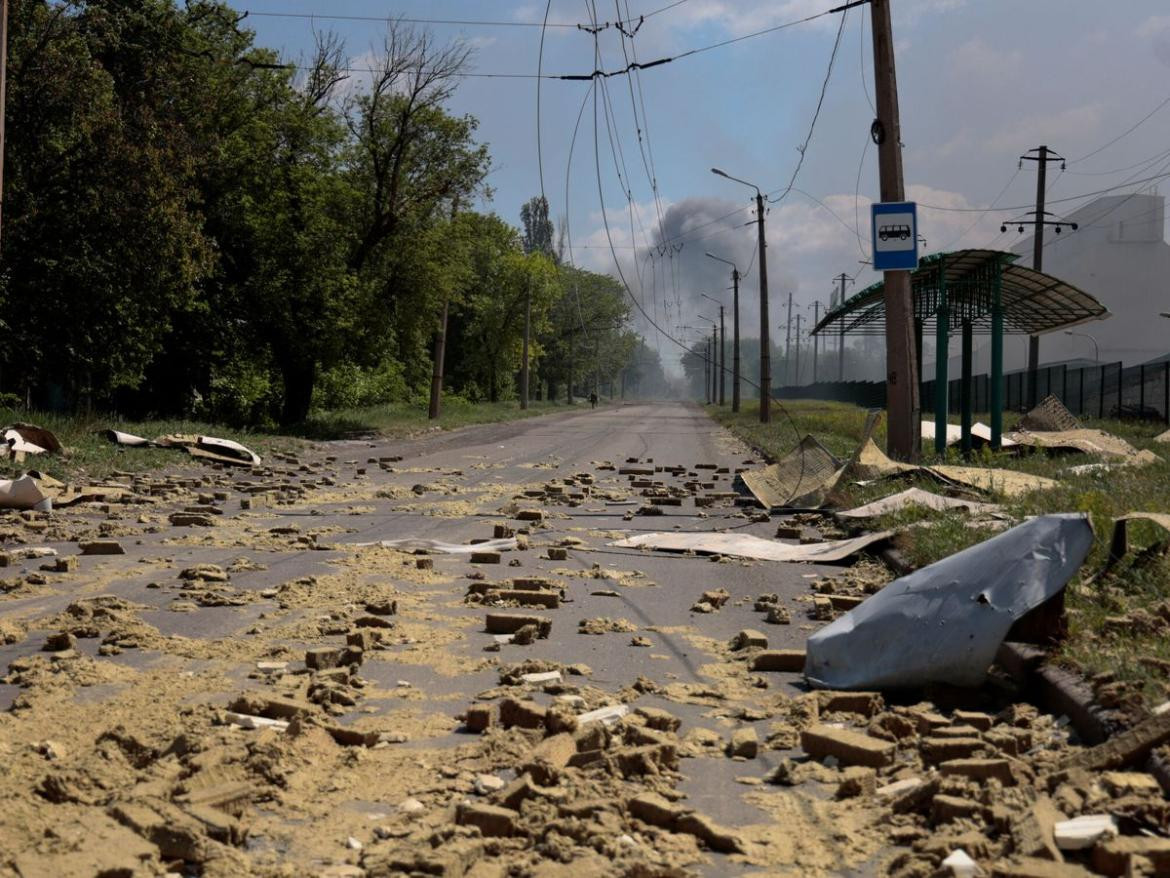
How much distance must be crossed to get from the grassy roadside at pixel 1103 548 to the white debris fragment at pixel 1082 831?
4.18ft

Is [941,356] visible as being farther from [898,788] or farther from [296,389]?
[296,389]

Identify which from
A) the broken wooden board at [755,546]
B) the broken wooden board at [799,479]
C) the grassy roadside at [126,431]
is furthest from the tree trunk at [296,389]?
the broken wooden board at [755,546]

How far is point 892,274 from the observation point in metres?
17.4

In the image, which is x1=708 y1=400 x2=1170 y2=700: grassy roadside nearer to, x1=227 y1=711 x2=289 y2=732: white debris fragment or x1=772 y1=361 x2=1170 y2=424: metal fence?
x1=227 y1=711 x2=289 y2=732: white debris fragment

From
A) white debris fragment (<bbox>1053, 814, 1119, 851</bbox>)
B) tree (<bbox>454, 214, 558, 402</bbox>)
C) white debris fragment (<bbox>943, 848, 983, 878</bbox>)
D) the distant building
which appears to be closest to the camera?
white debris fragment (<bbox>943, 848, 983, 878</bbox>)

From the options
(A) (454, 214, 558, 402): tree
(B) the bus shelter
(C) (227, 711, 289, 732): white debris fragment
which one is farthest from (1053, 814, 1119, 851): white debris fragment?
(A) (454, 214, 558, 402): tree

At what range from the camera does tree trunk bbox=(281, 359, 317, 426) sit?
35344 millimetres

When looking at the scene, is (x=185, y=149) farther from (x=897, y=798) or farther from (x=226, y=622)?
(x=897, y=798)

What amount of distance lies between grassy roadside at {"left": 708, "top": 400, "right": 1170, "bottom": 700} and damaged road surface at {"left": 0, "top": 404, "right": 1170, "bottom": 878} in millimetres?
494

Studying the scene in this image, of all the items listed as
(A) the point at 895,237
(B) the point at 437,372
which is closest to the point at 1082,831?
(A) the point at 895,237

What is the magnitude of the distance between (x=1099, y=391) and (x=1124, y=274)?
74.6m

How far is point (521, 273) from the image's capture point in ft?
238

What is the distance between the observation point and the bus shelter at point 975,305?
19594mm

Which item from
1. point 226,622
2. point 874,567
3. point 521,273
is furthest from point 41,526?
point 521,273
